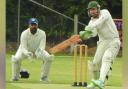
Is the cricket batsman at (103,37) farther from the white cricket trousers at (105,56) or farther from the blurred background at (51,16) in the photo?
the blurred background at (51,16)

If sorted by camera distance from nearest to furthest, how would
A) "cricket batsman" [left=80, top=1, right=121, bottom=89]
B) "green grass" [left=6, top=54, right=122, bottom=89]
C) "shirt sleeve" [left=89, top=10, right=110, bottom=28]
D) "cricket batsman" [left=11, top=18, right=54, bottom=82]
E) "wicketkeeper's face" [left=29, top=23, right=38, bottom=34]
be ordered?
1. "shirt sleeve" [left=89, top=10, right=110, bottom=28]
2. "cricket batsman" [left=80, top=1, right=121, bottom=89]
3. "green grass" [left=6, top=54, right=122, bottom=89]
4. "cricket batsman" [left=11, top=18, right=54, bottom=82]
5. "wicketkeeper's face" [left=29, top=23, right=38, bottom=34]

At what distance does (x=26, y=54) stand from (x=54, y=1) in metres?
22.9

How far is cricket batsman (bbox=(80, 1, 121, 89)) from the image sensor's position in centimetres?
806

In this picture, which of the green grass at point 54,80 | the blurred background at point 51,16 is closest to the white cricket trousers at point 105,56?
the green grass at point 54,80

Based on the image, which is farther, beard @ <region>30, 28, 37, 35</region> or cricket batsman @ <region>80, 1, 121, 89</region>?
beard @ <region>30, 28, 37, 35</region>

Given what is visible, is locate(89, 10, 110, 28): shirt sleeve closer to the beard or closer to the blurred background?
the beard

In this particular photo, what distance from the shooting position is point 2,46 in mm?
3617

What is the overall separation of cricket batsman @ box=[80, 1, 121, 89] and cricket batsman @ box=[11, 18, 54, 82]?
2818 mm

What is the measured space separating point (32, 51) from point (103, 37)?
3577 mm

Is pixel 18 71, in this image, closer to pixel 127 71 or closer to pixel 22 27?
pixel 127 71

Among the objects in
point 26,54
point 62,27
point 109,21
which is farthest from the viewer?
point 62,27

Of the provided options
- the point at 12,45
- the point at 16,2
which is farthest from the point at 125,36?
the point at 16,2

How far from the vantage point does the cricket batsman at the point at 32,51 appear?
1139 cm

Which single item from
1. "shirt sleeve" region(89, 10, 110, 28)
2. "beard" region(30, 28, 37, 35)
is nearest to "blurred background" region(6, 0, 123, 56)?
"beard" region(30, 28, 37, 35)
